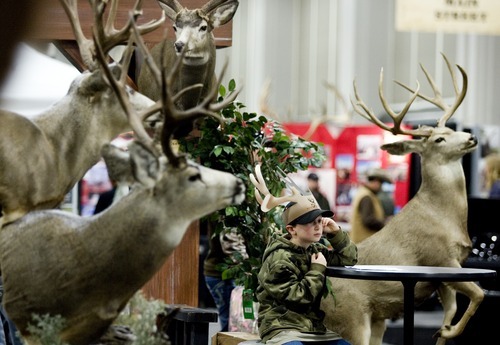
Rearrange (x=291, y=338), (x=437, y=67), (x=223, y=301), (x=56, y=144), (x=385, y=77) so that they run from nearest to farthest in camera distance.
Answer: (x=56, y=144), (x=291, y=338), (x=223, y=301), (x=437, y=67), (x=385, y=77)

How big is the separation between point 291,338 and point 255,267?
1.09m

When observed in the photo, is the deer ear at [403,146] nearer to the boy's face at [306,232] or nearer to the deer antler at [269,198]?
the deer antler at [269,198]

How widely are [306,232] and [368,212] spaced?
21.5 feet

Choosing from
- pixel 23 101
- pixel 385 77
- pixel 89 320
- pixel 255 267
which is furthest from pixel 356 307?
pixel 385 77

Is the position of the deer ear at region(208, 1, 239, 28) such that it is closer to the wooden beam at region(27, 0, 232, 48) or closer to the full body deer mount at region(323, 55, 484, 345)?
the wooden beam at region(27, 0, 232, 48)

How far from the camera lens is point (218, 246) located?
21.2 ft

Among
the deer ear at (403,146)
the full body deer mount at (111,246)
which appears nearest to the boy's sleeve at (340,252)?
the deer ear at (403,146)

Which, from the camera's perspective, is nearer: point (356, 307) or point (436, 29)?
point (356, 307)

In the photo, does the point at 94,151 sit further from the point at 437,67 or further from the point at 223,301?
the point at 437,67

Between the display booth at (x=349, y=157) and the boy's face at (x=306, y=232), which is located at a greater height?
the boy's face at (x=306, y=232)

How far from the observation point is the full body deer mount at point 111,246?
7.97ft

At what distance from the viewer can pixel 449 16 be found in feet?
29.9

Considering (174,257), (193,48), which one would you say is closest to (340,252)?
(174,257)

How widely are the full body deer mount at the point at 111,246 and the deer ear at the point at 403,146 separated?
3.93 m
